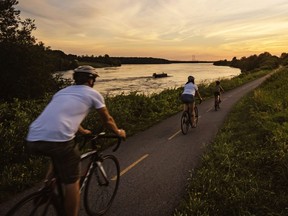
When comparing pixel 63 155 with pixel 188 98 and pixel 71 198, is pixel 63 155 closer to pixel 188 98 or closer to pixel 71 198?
pixel 71 198

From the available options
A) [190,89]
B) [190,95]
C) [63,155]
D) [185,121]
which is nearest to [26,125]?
[63,155]

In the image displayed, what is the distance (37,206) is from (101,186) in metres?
1.73

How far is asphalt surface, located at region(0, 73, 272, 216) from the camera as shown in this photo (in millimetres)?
5566

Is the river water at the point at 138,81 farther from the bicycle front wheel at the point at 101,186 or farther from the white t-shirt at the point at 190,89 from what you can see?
the bicycle front wheel at the point at 101,186

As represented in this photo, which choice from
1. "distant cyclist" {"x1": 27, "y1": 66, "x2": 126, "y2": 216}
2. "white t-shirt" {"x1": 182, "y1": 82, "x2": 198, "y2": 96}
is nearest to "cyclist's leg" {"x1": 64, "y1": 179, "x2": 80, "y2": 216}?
"distant cyclist" {"x1": 27, "y1": 66, "x2": 126, "y2": 216}

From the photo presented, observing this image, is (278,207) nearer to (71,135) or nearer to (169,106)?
(71,135)

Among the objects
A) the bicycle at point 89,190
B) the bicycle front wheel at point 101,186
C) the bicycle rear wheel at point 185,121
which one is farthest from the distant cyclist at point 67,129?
the bicycle rear wheel at point 185,121

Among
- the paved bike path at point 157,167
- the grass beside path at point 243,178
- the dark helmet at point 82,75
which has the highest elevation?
the dark helmet at point 82,75

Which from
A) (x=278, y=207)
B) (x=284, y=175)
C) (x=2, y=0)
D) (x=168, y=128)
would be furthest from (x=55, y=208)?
(x=2, y=0)

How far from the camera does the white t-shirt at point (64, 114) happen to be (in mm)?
3584

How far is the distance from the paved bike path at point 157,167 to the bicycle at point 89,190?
36 cm

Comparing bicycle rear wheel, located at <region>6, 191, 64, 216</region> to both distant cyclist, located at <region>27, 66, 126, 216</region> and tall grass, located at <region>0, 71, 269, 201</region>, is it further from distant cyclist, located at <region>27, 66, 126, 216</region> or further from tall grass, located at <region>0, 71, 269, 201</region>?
tall grass, located at <region>0, 71, 269, 201</region>

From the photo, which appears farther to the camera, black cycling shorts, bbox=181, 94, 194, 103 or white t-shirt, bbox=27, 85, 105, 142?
black cycling shorts, bbox=181, 94, 194, 103

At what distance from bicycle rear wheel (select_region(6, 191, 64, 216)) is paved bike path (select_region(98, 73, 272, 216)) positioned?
5.49ft
